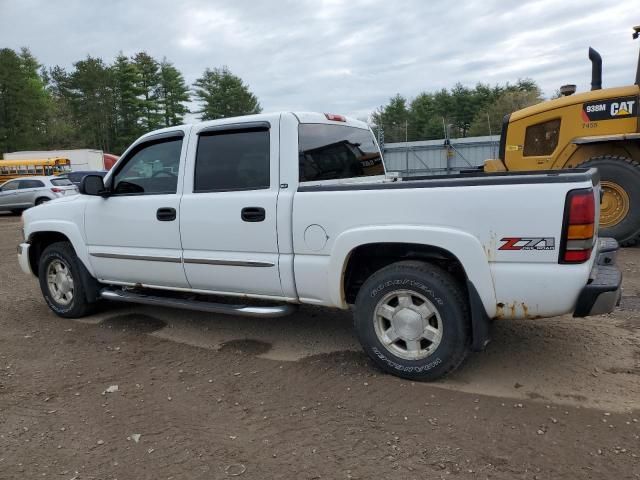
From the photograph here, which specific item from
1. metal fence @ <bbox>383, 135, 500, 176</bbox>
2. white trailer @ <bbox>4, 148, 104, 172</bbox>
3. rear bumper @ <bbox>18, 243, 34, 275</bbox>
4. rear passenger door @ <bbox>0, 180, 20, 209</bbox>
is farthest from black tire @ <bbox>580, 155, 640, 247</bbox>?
white trailer @ <bbox>4, 148, 104, 172</bbox>

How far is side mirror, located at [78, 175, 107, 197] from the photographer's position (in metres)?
4.70

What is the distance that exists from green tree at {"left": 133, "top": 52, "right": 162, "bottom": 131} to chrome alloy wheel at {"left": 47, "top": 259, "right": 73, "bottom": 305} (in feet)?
205

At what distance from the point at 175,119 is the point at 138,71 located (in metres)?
7.19

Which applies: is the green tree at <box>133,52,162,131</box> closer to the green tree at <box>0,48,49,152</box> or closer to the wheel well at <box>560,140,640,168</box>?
the green tree at <box>0,48,49,152</box>

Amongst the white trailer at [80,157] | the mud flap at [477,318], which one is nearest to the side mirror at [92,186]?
the mud flap at [477,318]

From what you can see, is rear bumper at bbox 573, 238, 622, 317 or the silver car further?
the silver car

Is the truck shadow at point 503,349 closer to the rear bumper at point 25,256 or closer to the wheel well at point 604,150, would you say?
the rear bumper at point 25,256

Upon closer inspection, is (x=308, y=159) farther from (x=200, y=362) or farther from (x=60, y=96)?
(x=60, y=96)

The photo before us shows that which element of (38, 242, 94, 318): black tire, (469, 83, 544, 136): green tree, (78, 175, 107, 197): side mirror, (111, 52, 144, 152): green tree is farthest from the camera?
(111, 52, 144, 152): green tree

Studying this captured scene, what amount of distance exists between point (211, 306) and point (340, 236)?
142 centimetres

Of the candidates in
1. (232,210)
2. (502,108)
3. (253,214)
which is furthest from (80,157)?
(502,108)

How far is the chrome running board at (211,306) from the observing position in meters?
3.96

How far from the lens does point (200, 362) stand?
4.13 meters

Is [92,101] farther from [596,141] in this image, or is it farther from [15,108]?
[596,141]
